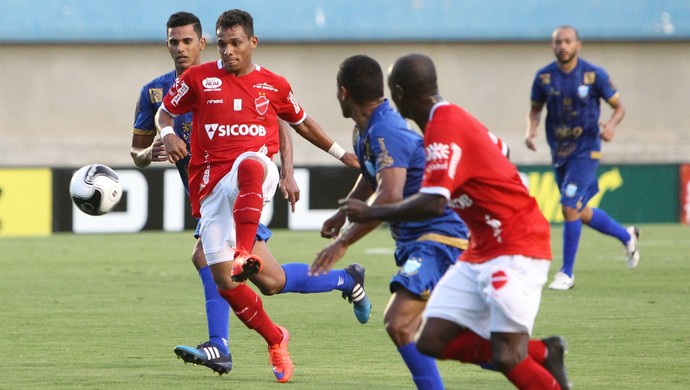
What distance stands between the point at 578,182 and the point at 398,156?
5.75 meters

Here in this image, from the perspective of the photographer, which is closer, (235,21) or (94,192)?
(235,21)

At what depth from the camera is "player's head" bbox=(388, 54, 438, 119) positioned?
5.16 metres

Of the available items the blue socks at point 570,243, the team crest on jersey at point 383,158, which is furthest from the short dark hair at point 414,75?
the blue socks at point 570,243

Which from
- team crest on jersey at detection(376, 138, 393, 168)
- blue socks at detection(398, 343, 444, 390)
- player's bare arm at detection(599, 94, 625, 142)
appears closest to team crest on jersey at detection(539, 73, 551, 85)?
player's bare arm at detection(599, 94, 625, 142)

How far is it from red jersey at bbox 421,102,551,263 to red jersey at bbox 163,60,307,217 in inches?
78.2

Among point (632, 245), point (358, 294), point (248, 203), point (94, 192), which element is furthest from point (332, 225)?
point (632, 245)

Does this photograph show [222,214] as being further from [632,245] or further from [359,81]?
[632,245]

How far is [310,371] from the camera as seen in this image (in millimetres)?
6918

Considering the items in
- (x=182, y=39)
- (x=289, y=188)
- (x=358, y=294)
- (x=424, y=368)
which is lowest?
(x=358, y=294)

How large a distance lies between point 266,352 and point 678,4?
19.0 meters

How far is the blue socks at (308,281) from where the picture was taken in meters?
7.06

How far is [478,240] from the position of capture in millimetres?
5223

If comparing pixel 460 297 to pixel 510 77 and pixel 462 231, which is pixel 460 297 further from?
pixel 510 77

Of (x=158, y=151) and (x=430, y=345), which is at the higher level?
(x=158, y=151)
